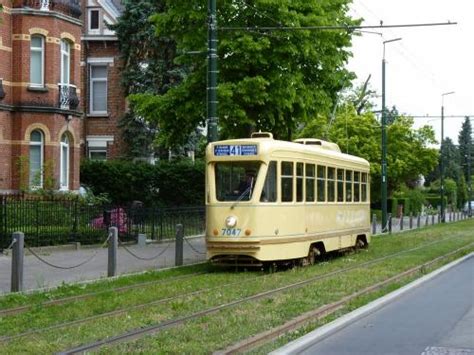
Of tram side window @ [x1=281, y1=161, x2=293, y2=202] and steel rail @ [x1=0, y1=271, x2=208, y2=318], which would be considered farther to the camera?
tram side window @ [x1=281, y1=161, x2=293, y2=202]

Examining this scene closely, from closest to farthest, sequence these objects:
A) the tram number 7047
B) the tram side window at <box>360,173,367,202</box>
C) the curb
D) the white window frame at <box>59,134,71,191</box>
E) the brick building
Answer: the curb, the tram number 7047, the tram side window at <box>360,173,367,202</box>, the brick building, the white window frame at <box>59,134,71,191</box>

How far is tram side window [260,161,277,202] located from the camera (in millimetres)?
16875

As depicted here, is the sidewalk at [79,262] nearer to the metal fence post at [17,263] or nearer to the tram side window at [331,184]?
the metal fence post at [17,263]

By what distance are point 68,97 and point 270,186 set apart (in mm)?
14859

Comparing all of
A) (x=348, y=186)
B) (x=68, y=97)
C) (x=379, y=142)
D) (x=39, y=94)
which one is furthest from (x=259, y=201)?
(x=379, y=142)

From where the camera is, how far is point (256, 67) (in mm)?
24219

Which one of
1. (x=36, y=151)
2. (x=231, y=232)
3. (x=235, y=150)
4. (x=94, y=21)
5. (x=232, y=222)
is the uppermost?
(x=94, y=21)

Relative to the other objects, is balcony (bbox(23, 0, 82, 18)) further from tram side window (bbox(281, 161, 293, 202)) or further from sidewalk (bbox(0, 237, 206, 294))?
tram side window (bbox(281, 161, 293, 202))

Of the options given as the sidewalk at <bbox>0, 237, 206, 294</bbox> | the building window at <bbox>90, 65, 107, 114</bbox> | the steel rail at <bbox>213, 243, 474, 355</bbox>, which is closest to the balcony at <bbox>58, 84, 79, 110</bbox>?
the sidewalk at <bbox>0, 237, 206, 294</bbox>

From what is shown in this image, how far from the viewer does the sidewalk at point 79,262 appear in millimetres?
15232

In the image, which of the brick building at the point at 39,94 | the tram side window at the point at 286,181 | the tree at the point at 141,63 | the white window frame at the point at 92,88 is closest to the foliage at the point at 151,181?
the tree at the point at 141,63

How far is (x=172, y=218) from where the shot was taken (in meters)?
26.5

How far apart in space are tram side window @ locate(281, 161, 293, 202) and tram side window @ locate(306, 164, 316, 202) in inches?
40.5

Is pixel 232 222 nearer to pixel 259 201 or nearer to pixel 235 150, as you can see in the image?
pixel 259 201
